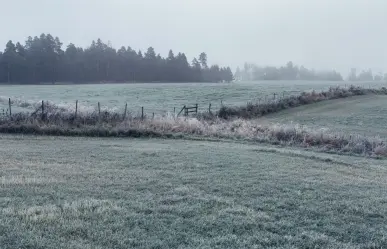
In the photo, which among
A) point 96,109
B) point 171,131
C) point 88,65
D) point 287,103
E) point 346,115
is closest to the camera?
point 171,131

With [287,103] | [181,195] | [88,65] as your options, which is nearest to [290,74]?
[88,65]

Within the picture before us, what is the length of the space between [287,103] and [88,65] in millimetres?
69678

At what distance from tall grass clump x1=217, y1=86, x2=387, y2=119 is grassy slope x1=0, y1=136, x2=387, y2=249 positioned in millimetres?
20769

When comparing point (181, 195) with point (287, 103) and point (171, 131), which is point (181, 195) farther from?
point (287, 103)

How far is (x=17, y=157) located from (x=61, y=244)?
8644 mm

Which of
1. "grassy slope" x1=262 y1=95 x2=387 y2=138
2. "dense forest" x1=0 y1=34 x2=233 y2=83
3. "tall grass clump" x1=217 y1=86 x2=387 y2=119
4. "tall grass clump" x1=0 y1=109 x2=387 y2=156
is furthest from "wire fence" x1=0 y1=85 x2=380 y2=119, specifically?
"dense forest" x1=0 y1=34 x2=233 y2=83

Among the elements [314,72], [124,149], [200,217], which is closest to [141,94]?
[124,149]

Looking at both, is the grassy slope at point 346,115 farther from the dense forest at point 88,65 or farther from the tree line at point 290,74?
the tree line at point 290,74

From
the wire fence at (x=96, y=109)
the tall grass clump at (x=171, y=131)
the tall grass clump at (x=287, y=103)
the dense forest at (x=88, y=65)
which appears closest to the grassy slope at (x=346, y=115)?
the tall grass clump at (x=287, y=103)

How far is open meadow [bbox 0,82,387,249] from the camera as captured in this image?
6.49m

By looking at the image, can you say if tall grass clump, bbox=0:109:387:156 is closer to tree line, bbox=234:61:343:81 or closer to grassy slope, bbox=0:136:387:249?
grassy slope, bbox=0:136:387:249

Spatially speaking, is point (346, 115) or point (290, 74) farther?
point (290, 74)

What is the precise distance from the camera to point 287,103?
4394 cm

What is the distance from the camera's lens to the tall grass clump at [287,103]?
35.8 metres
